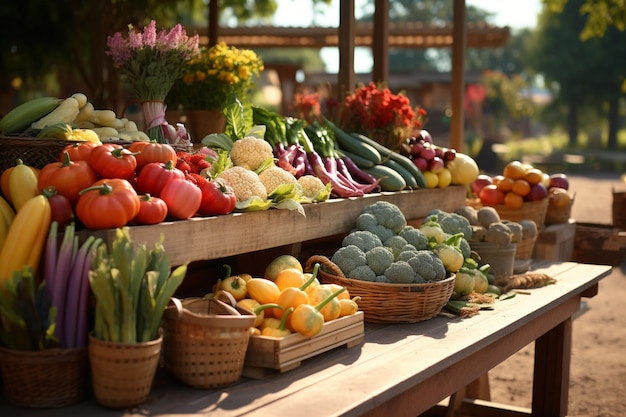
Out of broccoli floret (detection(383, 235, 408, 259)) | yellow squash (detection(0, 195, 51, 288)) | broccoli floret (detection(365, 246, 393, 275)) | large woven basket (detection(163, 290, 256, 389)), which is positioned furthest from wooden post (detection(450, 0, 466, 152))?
yellow squash (detection(0, 195, 51, 288))

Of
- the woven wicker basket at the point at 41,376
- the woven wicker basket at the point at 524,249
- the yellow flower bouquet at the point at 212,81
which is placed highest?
the yellow flower bouquet at the point at 212,81

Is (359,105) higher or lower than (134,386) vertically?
higher

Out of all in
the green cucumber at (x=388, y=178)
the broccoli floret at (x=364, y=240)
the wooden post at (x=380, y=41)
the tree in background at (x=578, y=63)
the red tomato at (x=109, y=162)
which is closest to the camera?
the red tomato at (x=109, y=162)

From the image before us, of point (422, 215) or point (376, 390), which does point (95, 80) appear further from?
point (376, 390)

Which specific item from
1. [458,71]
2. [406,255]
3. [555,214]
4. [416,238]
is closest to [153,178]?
[406,255]

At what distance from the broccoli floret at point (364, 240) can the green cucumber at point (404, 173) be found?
3.66 feet

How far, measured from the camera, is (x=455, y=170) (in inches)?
208

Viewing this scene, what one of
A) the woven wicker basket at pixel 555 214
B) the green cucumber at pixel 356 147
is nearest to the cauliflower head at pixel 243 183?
the green cucumber at pixel 356 147


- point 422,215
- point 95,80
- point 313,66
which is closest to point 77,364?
point 422,215

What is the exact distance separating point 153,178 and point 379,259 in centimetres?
107

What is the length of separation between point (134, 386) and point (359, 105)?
127 inches

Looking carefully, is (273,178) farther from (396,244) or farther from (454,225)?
(454,225)

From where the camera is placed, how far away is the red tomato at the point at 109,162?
2842mm

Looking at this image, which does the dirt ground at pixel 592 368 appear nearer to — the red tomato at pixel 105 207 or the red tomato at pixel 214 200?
the red tomato at pixel 214 200
